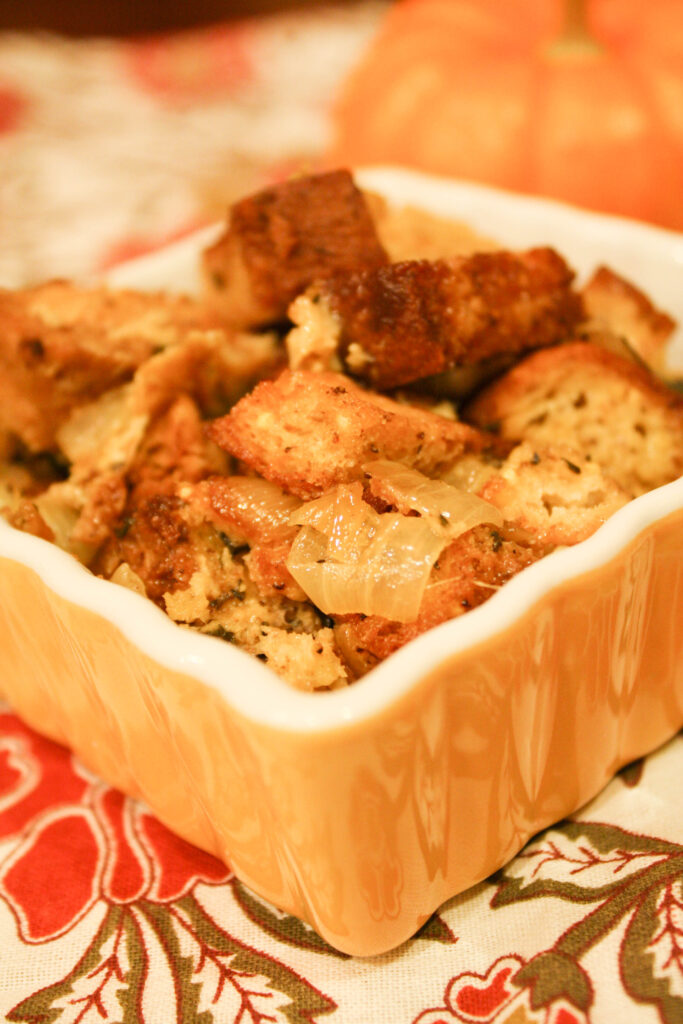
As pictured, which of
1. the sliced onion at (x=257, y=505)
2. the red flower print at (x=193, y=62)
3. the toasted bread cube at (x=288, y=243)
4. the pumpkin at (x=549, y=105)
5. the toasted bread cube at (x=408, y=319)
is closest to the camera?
the sliced onion at (x=257, y=505)

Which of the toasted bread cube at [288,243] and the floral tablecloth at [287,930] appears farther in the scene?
the toasted bread cube at [288,243]

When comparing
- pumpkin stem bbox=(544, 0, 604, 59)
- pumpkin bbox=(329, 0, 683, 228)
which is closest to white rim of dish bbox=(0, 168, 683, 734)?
pumpkin bbox=(329, 0, 683, 228)

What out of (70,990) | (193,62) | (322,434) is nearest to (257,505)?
(322,434)

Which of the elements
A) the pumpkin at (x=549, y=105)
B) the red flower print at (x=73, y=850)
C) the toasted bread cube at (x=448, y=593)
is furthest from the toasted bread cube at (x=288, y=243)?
the pumpkin at (x=549, y=105)

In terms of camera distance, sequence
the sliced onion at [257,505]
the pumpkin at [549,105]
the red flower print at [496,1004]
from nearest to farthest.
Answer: the red flower print at [496,1004] → the sliced onion at [257,505] → the pumpkin at [549,105]

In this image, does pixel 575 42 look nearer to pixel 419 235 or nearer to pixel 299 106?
pixel 419 235

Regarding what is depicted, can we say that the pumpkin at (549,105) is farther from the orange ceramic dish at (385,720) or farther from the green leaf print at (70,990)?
the green leaf print at (70,990)
